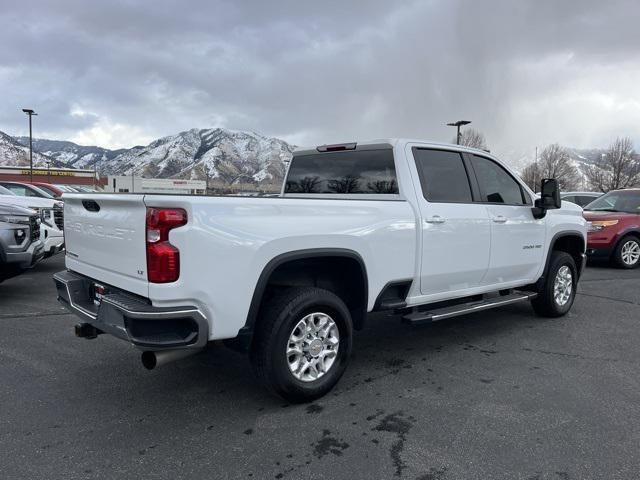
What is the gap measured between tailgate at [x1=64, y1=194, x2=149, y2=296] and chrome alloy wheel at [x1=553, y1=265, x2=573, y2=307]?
16.3ft

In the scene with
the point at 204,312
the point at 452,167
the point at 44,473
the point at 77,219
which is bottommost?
the point at 44,473

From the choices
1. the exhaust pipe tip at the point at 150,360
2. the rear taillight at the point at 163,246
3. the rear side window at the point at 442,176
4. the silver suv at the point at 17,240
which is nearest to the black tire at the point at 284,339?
the exhaust pipe tip at the point at 150,360

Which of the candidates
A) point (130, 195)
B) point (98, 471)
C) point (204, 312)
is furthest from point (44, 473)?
point (130, 195)

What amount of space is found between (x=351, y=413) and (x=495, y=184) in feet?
9.89

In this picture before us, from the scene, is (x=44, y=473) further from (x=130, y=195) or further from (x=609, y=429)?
(x=609, y=429)

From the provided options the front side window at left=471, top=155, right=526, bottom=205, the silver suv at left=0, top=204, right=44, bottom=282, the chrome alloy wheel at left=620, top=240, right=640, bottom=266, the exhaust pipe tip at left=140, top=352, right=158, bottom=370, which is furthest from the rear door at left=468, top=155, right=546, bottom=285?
the chrome alloy wheel at left=620, top=240, right=640, bottom=266

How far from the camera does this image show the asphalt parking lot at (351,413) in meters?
2.80

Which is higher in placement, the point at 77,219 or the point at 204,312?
the point at 77,219

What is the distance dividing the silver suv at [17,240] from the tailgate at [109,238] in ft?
8.97

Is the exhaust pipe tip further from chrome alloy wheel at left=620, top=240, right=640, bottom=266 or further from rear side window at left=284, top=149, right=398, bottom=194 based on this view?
chrome alloy wheel at left=620, top=240, right=640, bottom=266

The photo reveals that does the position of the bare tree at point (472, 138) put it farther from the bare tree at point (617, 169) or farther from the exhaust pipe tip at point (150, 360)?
the exhaust pipe tip at point (150, 360)

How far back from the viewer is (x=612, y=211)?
35.1ft

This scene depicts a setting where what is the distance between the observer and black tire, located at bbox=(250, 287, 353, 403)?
3.33 metres

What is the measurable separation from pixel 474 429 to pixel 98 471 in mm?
2301
